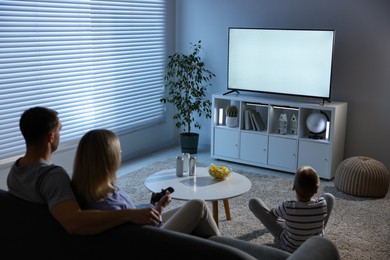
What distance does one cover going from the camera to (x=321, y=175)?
16.8 feet

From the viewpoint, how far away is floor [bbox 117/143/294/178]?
535 cm

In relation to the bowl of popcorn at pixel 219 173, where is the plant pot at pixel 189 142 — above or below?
below

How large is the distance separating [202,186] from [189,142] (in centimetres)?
232

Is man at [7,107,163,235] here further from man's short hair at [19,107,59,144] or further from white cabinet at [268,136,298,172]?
white cabinet at [268,136,298,172]

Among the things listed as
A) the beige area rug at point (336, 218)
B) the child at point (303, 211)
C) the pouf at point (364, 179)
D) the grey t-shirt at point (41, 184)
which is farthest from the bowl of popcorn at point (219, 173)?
the grey t-shirt at point (41, 184)

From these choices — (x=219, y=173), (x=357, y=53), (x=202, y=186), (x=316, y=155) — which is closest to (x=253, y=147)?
(x=316, y=155)

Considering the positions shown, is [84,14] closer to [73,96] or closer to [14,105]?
[73,96]

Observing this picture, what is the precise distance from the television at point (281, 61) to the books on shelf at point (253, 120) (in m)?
0.26

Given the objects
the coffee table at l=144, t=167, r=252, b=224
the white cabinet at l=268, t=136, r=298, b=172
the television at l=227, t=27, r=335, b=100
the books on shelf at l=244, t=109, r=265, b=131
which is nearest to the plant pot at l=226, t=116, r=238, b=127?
the books on shelf at l=244, t=109, r=265, b=131

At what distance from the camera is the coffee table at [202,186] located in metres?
3.54

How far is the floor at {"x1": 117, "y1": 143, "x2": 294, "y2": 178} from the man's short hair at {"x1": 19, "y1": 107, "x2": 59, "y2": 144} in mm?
3000

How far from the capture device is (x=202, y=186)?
147 inches

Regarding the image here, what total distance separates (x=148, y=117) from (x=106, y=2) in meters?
1.49

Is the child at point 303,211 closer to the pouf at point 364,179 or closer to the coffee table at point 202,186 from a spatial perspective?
the coffee table at point 202,186
